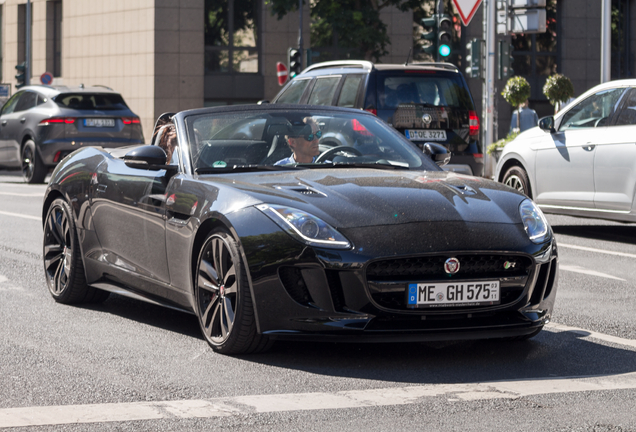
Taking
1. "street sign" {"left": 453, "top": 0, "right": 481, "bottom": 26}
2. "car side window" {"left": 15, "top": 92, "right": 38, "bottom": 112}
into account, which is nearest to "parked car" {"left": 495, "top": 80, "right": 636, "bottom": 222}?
"street sign" {"left": 453, "top": 0, "right": 481, "bottom": 26}

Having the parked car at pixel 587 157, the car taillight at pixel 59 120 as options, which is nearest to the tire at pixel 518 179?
the parked car at pixel 587 157

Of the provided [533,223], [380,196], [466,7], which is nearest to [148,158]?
[380,196]

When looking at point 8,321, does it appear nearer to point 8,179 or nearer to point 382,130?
point 382,130

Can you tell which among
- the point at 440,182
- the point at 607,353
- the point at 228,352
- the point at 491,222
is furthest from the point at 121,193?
the point at 607,353

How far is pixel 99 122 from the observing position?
20.5 metres

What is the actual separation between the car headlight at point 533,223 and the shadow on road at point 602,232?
6.12m

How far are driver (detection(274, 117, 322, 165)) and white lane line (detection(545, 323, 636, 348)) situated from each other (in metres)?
1.73

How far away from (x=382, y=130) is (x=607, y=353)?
6.77 feet

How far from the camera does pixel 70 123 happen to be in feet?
66.6

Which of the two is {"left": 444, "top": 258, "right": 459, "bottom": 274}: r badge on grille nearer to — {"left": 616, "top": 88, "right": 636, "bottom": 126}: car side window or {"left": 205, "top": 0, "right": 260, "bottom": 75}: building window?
{"left": 616, "top": 88, "right": 636, "bottom": 126}: car side window

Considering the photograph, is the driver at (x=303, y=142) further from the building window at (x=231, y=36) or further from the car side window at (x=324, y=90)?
the building window at (x=231, y=36)

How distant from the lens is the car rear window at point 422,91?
1366 cm

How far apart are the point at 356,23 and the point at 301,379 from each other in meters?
30.3

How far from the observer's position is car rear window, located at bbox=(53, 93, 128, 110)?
2066 cm
